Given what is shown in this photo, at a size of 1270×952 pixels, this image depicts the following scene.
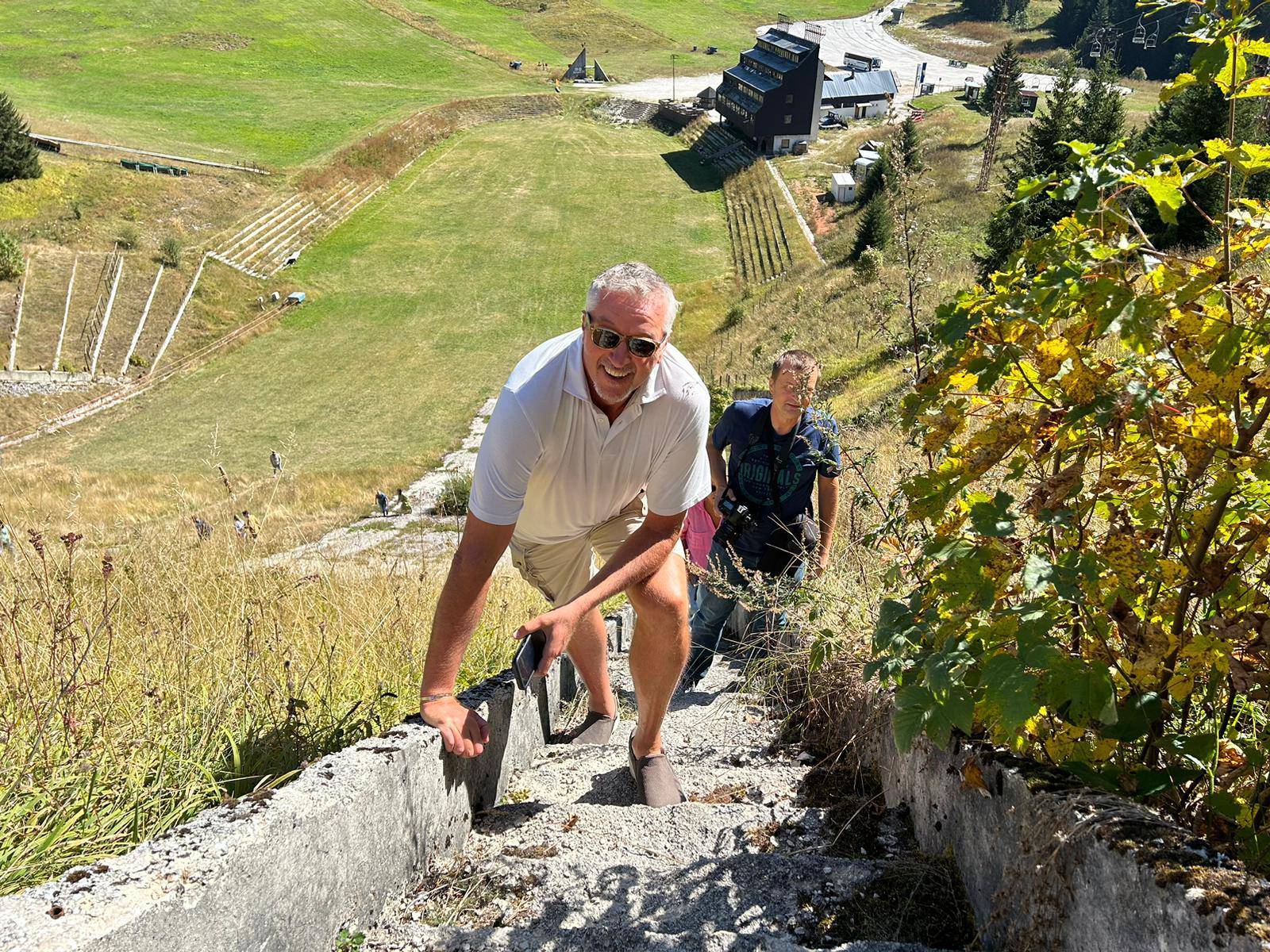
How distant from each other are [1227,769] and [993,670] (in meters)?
0.62

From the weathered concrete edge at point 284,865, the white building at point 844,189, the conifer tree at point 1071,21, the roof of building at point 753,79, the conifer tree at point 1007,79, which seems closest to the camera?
the weathered concrete edge at point 284,865

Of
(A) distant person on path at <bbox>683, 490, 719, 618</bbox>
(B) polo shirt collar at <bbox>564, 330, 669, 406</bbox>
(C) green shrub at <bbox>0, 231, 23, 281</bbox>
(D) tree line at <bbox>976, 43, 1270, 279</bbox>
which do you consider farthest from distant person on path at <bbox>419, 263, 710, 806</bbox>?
(C) green shrub at <bbox>0, 231, 23, 281</bbox>

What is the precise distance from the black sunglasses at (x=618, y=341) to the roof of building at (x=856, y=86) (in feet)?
208

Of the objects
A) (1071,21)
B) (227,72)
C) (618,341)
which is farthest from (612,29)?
(618,341)

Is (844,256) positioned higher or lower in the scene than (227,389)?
higher

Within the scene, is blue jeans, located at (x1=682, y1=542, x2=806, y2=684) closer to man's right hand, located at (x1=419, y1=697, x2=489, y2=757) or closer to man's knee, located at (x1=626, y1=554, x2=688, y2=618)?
man's knee, located at (x1=626, y1=554, x2=688, y2=618)

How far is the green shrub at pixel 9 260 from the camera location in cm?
3347

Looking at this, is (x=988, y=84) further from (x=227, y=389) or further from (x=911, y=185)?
(x=911, y=185)

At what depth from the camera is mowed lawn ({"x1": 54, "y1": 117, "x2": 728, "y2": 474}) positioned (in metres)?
27.0

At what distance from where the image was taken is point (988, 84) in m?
53.3

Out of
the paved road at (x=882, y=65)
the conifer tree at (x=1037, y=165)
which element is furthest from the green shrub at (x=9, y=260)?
the paved road at (x=882, y=65)

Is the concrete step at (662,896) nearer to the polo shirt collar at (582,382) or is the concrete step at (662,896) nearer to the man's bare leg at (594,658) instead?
the man's bare leg at (594,658)

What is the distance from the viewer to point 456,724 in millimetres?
2812

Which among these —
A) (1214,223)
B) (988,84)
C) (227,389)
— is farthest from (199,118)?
(1214,223)
